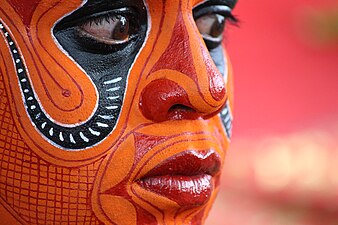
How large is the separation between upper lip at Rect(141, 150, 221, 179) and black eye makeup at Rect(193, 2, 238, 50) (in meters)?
0.28

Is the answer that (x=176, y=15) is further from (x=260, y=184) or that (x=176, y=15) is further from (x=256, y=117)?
(x=256, y=117)

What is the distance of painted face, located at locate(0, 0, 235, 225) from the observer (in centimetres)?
155

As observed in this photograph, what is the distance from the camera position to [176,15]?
162cm

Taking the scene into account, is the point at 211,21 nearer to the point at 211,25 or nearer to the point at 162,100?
the point at 211,25

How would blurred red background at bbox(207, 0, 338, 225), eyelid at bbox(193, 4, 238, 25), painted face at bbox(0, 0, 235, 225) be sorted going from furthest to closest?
blurred red background at bbox(207, 0, 338, 225) < eyelid at bbox(193, 4, 238, 25) < painted face at bbox(0, 0, 235, 225)

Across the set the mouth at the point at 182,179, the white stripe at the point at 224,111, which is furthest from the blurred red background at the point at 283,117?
the mouth at the point at 182,179

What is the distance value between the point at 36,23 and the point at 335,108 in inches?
177

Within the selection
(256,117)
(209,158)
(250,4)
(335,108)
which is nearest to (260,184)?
(256,117)

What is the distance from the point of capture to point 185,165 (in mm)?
1606

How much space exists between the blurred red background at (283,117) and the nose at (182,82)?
2.81 meters

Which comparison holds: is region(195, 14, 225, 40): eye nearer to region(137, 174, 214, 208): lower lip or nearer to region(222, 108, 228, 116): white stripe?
region(222, 108, 228, 116): white stripe

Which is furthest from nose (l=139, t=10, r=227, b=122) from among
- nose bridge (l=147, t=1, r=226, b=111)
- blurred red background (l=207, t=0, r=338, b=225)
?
blurred red background (l=207, t=0, r=338, b=225)

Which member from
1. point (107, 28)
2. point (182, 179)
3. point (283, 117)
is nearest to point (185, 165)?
point (182, 179)

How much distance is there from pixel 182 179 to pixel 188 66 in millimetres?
210
